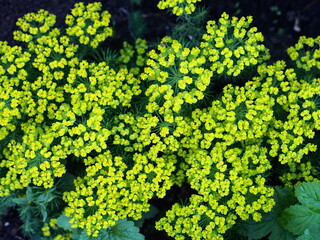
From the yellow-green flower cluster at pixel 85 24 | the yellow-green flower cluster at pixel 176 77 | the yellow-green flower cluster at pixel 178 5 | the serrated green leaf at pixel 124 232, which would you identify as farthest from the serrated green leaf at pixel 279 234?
the yellow-green flower cluster at pixel 85 24

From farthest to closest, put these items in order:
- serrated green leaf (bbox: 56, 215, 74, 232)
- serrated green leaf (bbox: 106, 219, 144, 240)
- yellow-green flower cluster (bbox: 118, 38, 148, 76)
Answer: yellow-green flower cluster (bbox: 118, 38, 148, 76) → serrated green leaf (bbox: 56, 215, 74, 232) → serrated green leaf (bbox: 106, 219, 144, 240)

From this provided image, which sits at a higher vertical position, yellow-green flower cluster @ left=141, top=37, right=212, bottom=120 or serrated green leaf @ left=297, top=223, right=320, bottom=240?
yellow-green flower cluster @ left=141, top=37, right=212, bottom=120

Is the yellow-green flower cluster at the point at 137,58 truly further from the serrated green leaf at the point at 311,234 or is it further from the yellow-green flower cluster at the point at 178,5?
the serrated green leaf at the point at 311,234

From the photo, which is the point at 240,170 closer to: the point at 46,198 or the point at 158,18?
the point at 46,198

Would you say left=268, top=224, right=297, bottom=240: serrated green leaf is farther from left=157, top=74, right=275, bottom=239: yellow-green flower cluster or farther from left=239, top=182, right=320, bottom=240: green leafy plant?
left=157, top=74, right=275, bottom=239: yellow-green flower cluster

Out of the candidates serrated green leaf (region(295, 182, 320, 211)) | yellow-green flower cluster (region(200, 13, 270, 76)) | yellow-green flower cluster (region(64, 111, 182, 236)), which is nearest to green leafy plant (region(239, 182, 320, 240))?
serrated green leaf (region(295, 182, 320, 211))

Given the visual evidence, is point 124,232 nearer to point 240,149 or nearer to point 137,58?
point 240,149

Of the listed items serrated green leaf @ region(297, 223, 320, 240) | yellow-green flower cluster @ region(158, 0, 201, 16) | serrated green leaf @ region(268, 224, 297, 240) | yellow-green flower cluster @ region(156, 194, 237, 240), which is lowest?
serrated green leaf @ region(297, 223, 320, 240)

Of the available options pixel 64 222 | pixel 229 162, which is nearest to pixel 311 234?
pixel 229 162
